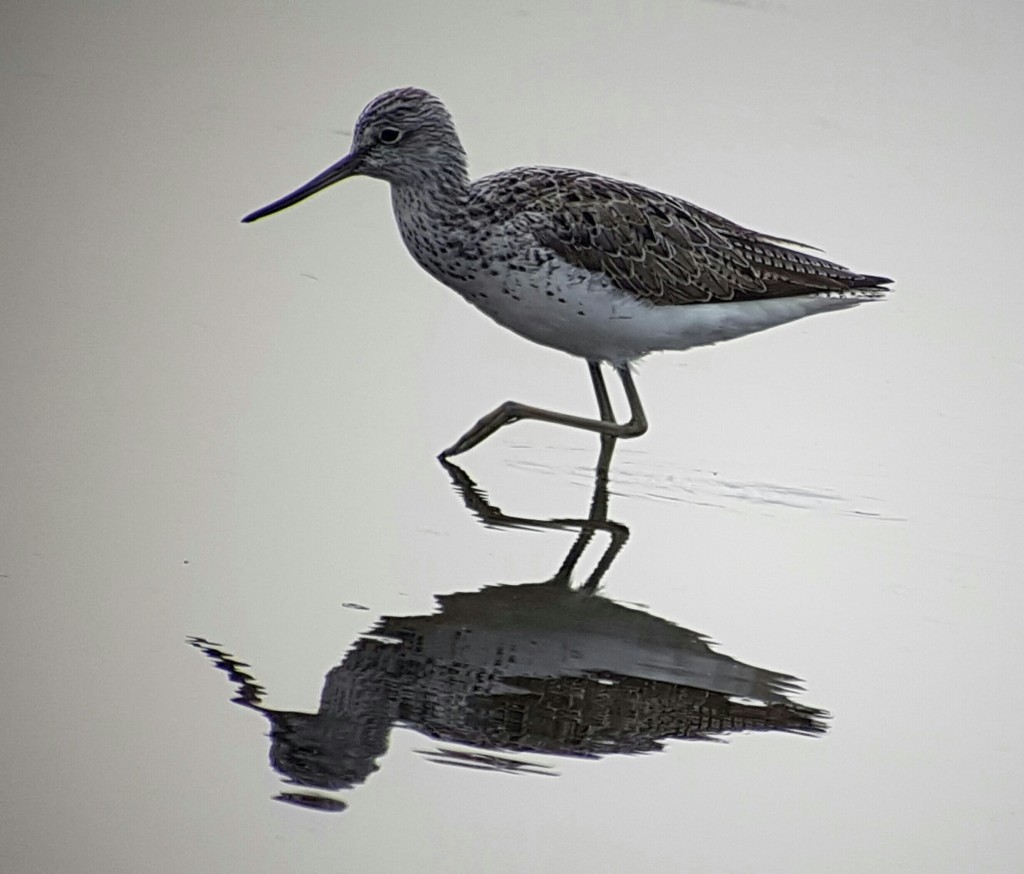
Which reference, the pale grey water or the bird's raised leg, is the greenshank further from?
the pale grey water

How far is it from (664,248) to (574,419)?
755 mm

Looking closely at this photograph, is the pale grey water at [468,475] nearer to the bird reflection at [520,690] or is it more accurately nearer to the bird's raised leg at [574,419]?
the bird reflection at [520,690]

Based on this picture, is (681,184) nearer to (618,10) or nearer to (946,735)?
(618,10)

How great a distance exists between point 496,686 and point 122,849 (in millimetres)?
1242

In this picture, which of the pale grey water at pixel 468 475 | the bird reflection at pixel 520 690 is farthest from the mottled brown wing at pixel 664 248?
the bird reflection at pixel 520 690

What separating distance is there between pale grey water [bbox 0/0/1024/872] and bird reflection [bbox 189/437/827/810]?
0.05 feet

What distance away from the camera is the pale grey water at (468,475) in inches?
162

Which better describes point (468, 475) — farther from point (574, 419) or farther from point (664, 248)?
point (664, 248)

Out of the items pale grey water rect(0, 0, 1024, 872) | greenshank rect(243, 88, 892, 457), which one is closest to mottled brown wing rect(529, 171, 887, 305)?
greenshank rect(243, 88, 892, 457)

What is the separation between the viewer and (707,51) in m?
11.9

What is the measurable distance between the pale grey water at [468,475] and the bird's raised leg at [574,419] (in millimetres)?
127

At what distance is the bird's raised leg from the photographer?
6375mm

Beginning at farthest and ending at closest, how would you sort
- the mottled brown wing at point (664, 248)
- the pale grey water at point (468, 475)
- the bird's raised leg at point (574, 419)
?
1. the mottled brown wing at point (664, 248)
2. the bird's raised leg at point (574, 419)
3. the pale grey water at point (468, 475)

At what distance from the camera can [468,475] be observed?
6336 millimetres
